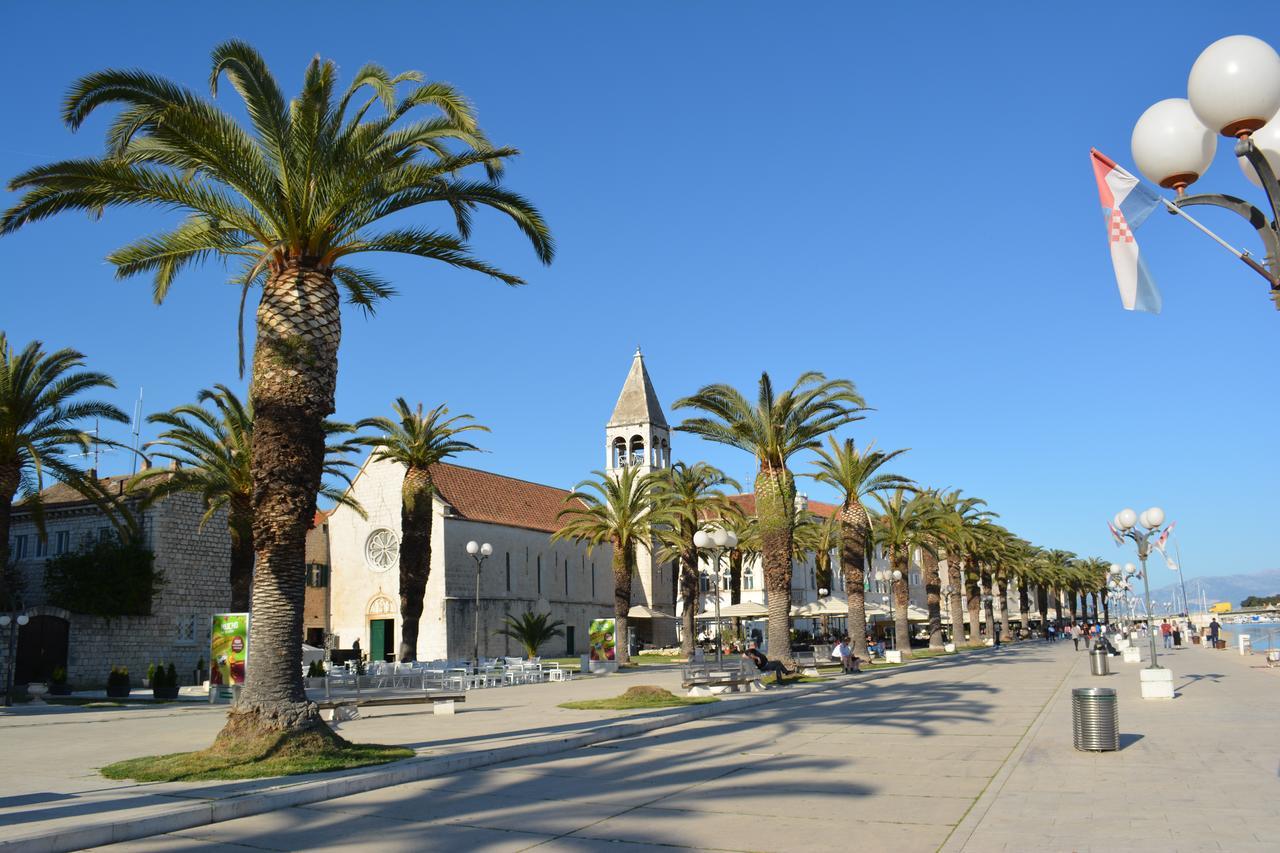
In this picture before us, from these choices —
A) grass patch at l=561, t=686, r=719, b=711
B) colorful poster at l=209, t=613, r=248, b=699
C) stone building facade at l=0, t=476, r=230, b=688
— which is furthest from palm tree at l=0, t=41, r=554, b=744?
stone building facade at l=0, t=476, r=230, b=688

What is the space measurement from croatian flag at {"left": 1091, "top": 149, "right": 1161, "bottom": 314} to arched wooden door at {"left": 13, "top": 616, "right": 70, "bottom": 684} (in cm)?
3811

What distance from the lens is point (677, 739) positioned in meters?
15.9

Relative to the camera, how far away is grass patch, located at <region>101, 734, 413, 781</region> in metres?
11.6

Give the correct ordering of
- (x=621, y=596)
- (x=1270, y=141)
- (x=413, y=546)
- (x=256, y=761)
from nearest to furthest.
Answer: (x=1270, y=141) < (x=256, y=761) < (x=413, y=546) < (x=621, y=596)

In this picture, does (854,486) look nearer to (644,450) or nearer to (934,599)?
(934,599)

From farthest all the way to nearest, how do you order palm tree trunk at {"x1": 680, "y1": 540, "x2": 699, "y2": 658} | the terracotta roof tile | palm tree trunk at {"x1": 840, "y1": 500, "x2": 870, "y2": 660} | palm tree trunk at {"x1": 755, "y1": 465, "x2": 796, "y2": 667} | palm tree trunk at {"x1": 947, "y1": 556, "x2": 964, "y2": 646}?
1. palm tree trunk at {"x1": 947, "y1": 556, "x2": 964, "y2": 646}
2. the terracotta roof tile
3. palm tree trunk at {"x1": 680, "y1": 540, "x2": 699, "y2": 658}
4. palm tree trunk at {"x1": 840, "y1": 500, "x2": 870, "y2": 660}
5. palm tree trunk at {"x1": 755, "y1": 465, "x2": 796, "y2": 667}

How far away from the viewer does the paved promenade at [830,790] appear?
8273 mm

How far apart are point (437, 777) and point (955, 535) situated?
40.7 m

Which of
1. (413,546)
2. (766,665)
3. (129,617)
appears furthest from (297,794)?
(129,617)

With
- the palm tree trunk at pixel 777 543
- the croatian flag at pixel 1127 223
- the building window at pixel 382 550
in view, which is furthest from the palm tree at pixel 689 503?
the croatian flag at pixel 1127 223

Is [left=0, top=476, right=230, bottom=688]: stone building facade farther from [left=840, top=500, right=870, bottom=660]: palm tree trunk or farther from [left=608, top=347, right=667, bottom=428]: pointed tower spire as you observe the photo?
[left=608, top=347, right=667, bottom=428]: pointed tower spire

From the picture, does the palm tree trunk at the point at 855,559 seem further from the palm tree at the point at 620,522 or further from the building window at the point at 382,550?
the building window at the point at 382,550

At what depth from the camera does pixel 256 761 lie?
12.2 m

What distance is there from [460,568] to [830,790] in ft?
142
